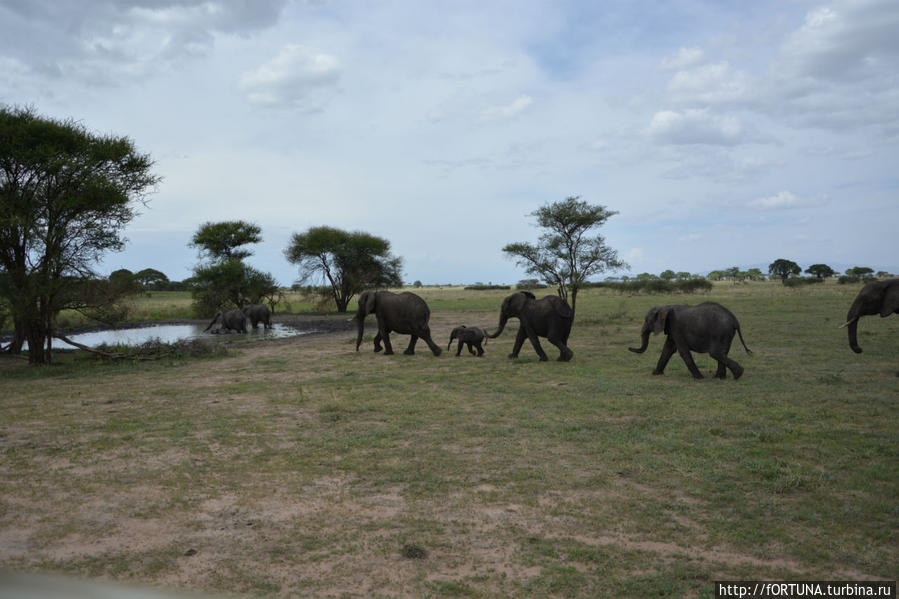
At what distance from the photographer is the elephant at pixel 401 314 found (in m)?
17.5

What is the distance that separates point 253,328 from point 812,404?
1091 inches

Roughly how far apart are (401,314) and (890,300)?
474 inches

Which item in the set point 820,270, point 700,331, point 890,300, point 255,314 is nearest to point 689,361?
point 700,331

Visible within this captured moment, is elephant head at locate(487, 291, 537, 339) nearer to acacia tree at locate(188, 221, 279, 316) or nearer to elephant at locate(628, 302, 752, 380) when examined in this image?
elephant at locate(628, 302, 752, 380)

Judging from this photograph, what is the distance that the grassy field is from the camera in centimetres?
442

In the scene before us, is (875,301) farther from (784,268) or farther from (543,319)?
(784,268)

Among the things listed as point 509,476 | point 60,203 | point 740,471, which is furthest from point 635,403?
point 60,203

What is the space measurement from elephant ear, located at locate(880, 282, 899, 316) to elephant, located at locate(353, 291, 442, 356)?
428 inches

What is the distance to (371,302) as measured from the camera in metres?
18.0

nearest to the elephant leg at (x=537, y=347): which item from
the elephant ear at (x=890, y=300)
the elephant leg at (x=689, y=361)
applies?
the elephant leg at (x=689, y=361)

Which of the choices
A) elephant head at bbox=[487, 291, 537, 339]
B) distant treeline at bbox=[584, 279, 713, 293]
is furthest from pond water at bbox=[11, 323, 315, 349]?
distant treeline at bbox=[584, 279, 713, 293]

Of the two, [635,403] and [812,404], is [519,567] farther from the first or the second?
[812,404]

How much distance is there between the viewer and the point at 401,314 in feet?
57.9

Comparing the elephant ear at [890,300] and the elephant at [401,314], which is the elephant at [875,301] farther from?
the elephant at [401,314]
